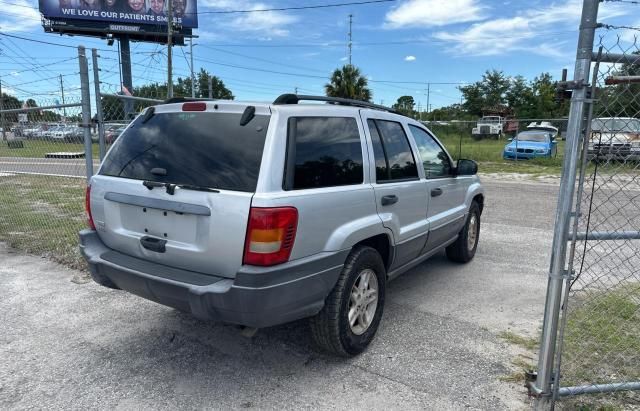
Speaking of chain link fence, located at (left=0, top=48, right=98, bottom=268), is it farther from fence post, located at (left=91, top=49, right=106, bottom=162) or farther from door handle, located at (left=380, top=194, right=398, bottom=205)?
door handle, located at (left=380, top=194, right=398, bottom=205)

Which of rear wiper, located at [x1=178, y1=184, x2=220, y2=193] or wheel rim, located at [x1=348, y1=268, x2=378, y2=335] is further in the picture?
wheel rim, located at [x1=348, y1=268, x2=378, y2=335]

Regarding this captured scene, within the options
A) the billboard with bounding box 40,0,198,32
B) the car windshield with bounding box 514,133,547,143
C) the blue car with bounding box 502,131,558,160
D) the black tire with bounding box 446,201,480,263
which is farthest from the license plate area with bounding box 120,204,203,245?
the billboard with bounding box 40,0,198,32

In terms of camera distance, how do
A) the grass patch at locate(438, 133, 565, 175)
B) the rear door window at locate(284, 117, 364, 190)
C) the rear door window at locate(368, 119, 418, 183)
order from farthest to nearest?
the grass patch at locate(438, 133, 565, 175), the rear door window at locate(368, 119, 418, 183), the rear door window at locate(284, 117, 364, 190)

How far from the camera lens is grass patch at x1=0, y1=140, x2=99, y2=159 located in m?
5.59

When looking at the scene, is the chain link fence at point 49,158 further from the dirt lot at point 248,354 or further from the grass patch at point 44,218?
the dirt lot at point 248,354

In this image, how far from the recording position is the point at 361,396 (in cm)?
286

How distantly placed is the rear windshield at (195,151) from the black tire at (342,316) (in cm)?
97

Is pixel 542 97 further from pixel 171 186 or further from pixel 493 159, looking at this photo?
pixel 171 186

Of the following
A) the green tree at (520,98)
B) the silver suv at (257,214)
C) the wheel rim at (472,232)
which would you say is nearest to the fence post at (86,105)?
the silver suv at (257,214)

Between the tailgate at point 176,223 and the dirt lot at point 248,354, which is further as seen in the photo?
the dirt lot at point 248,354

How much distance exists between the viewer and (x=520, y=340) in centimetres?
358

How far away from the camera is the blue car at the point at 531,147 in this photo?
1945 centimetres

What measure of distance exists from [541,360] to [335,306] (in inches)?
50.8

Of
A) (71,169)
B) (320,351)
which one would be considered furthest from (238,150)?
(71,169)
